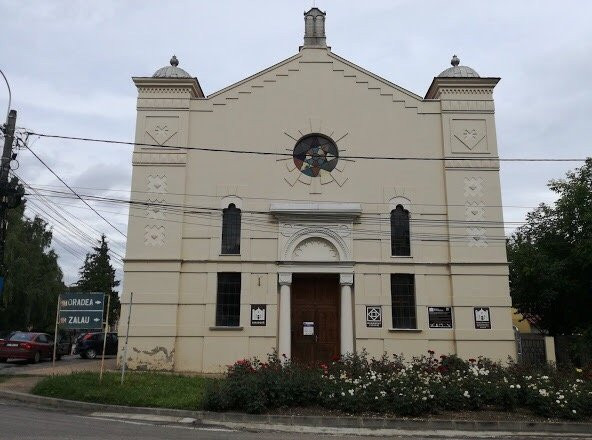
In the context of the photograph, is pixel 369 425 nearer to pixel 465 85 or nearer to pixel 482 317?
pixel 482 317

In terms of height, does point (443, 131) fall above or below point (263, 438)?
above

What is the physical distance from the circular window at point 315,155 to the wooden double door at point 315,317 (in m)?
3.97

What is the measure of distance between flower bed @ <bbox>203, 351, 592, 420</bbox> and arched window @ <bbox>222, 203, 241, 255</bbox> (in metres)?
7.24

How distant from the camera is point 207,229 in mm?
20516

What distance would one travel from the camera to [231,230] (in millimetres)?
20719

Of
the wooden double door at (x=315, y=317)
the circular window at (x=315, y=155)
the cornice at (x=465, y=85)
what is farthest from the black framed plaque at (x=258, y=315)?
the cornice at (x=465, y=85)

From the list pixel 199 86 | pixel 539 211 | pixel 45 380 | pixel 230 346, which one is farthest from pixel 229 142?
pixel 539 211

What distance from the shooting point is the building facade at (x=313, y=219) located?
19641 millimetres

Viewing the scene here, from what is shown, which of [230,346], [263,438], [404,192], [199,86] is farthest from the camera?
[199,86]

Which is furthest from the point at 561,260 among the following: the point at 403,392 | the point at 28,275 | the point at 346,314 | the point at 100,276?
the point at 100,276

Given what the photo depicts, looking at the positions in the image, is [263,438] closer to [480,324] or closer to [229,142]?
[480,324]

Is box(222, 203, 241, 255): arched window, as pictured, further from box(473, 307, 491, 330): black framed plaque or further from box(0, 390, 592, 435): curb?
box(0, 390, 592, 435): curb

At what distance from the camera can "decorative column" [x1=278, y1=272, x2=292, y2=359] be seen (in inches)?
766

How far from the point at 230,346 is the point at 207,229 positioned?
4237mm
